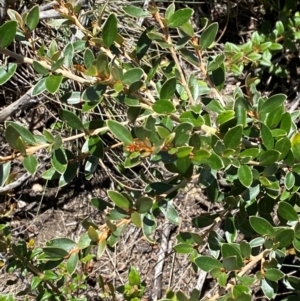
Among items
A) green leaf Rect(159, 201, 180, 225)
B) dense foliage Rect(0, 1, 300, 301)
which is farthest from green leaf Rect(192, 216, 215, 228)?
green leaf Rect(159, 201, 180, 225)

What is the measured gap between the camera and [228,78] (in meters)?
2.59

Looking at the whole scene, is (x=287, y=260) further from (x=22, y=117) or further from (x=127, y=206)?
(x=22, y=117)

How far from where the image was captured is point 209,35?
135 centimetres

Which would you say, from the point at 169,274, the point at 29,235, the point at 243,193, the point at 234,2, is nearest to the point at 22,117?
the point at 29,235

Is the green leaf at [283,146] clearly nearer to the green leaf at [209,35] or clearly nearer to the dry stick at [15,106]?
the green leaf at [209,35]

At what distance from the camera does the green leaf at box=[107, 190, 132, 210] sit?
1.13 m

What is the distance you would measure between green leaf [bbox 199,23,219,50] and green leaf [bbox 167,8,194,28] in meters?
0.09

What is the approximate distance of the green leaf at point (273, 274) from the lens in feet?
3.99

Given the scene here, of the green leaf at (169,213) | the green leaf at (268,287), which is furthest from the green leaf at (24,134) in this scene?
the green leaf at (268,287)

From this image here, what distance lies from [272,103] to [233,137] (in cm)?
23

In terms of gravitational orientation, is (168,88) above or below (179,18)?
below

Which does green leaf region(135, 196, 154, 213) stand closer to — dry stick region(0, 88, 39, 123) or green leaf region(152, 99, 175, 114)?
green leaf region(152, 99, 175, 114)

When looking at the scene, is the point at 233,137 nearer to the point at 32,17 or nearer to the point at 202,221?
the point at 202,221

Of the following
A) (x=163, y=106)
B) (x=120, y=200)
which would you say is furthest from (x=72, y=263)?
(x=163, y=106)
